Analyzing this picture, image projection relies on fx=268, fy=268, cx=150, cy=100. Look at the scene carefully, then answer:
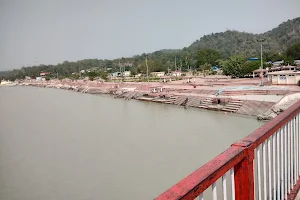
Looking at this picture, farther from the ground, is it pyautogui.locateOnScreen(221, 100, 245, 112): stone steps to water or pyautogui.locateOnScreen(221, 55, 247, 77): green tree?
pyautogui.locateOnScreen(221, 55, 247, 77): green tree

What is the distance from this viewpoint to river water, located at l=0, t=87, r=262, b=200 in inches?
261

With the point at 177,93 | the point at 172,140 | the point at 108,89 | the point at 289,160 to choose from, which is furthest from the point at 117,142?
the point at 108,89

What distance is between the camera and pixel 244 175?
3.66ft

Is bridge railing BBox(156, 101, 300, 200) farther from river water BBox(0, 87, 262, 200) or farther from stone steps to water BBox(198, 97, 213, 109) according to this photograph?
stone steps to water BBox(198, 97, 213, 109)

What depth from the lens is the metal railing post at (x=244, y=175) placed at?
3.63 ft

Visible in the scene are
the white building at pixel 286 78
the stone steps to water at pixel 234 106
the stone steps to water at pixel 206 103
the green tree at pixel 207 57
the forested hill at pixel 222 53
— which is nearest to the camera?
the stone steps to water at pixel 234 106

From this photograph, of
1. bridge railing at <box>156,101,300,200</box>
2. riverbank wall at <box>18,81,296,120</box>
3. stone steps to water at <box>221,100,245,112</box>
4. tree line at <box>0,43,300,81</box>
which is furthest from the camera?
tree line at <box>0,43,300,81</box>

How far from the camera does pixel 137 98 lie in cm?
2669

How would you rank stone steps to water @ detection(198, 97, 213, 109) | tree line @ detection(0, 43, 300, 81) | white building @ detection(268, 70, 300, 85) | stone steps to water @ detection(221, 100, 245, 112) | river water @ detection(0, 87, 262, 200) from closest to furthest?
river water @ detection(0, 87, 262, 200)
stone steps to water @ detection(221, 100, 245, 112)
stone steps to water @ detection(198, 97, 213, 109)
white building @ detection(268, 70, 300, 85)
tree line @ detection(0, 43, 300, 81)

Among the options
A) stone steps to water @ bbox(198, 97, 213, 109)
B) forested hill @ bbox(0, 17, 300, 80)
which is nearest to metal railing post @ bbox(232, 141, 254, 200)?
stone steps to water @ bbox(198, 97, 213, 109)

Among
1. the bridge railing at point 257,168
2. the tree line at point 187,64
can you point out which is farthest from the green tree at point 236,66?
the bridge railing at point 257,168

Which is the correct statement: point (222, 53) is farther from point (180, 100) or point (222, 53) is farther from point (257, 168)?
point (257, 168)

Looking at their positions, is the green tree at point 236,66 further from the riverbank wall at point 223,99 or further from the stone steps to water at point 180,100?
the stone steps to water at point 180,100


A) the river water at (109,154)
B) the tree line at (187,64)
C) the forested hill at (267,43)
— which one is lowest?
the river water at (109,154)
